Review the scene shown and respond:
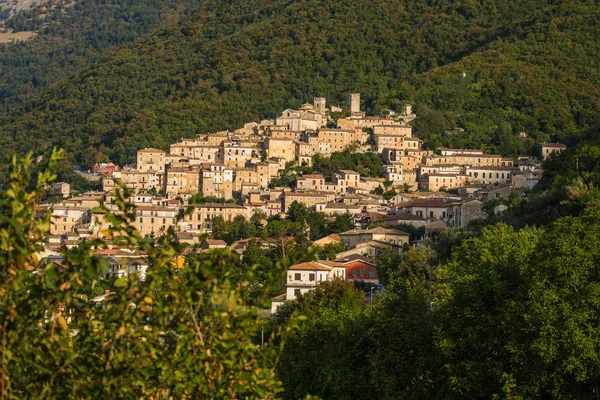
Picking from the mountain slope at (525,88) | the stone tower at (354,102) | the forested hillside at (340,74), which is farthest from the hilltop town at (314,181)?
the forested hillside at (340,74)

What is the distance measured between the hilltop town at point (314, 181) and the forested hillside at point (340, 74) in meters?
7.43

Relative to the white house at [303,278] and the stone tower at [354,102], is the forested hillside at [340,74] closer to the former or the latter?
the stone tower at [354,102]

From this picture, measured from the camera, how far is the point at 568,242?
25.2 m

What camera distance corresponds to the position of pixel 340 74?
14925cm

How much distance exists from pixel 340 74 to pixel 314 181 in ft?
167

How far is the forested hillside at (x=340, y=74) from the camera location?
126500 mm

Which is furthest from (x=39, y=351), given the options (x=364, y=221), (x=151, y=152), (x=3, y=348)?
(x=151, y=152)

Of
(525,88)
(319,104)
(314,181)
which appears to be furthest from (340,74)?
(314,181)

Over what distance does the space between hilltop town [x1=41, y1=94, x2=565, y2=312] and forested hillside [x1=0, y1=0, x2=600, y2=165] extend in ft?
24.4

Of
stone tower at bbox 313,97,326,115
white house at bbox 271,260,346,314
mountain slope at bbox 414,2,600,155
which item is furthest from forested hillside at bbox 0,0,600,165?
white house at bbox 271,260,346,314

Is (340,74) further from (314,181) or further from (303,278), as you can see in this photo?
(303,278)

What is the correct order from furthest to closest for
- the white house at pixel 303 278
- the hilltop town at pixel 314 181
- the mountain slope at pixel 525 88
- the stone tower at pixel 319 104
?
the stone tower at pixel 319 104
the mountain slope at pixel 525 88
the hilltop town at pixel 314 181
the white house at pixel 303 278

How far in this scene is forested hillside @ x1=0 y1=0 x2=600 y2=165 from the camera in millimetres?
126500

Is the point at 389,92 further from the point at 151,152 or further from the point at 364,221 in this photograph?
the point at 364,221
